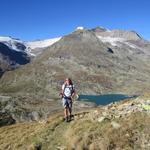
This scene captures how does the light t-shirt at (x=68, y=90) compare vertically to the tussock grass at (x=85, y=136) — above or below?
above

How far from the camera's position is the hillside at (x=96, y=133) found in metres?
24.2

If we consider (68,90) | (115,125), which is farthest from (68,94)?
(115,125)

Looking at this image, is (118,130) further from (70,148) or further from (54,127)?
(54,127)

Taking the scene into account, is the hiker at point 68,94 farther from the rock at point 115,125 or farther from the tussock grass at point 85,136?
the rock at point 115,125

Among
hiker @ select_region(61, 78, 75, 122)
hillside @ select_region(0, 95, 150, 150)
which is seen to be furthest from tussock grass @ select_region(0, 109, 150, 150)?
hiker @ select_region(61, 78, 75, 122)

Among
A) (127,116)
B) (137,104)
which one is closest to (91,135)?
(127,116)

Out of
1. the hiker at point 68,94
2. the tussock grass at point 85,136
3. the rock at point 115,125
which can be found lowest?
the tussock grass at point 85,136

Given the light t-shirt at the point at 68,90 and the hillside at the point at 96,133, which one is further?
the light t-shirt at the point at 68,90

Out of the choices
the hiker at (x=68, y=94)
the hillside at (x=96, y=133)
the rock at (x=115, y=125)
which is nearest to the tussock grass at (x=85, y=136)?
the hillside at (x=96, y=133)

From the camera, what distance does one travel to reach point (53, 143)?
87.4 ft

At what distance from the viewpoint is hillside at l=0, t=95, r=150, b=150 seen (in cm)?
2422

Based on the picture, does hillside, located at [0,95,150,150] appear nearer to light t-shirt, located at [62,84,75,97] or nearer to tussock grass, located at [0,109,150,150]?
tussock grass, located at [0,109,150,150]

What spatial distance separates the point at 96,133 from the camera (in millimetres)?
25766

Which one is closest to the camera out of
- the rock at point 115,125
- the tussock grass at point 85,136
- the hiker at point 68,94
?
the tussock grass at point 85,136
